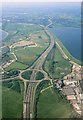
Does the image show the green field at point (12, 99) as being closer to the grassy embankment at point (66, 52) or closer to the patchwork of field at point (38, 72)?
the patchwork of field at point (38, 72)

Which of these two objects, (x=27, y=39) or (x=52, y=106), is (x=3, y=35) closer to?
(x=27, y=39)

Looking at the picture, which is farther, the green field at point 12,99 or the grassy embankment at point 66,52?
the grassy embankment at point 66,52

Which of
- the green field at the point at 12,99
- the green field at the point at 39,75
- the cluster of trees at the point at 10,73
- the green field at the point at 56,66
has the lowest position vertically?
the green field at the point at 56,66

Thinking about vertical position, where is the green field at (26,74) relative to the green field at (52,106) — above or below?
below

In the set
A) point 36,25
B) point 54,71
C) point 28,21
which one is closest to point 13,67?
point 54,71

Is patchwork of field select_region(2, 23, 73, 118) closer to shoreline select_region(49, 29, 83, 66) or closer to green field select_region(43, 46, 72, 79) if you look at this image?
green field select_region(43, 46, 72, 79)

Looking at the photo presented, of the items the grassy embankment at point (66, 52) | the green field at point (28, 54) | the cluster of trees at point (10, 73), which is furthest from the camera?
the green field at point (28, 54)

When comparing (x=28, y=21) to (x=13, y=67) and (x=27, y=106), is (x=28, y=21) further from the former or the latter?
(x=27, y=106)

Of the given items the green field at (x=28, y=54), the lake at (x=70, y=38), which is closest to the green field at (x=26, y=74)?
the green field at (x=28, y=54)

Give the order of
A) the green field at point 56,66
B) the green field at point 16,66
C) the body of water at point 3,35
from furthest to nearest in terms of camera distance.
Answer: the body of water at point 3,35
the green field at point 16,66
the green field at point 56,66
